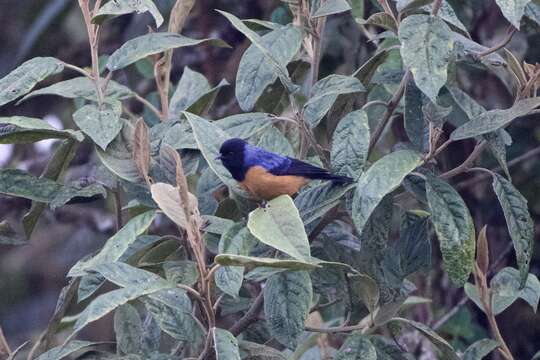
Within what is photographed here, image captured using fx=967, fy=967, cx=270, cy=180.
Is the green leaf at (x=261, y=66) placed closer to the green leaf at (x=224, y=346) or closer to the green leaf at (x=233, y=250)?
the green leaf at (x=233, y=250)

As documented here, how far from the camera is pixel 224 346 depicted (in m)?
2.04

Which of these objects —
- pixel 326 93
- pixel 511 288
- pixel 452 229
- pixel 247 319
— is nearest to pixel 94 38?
pixel 326 93

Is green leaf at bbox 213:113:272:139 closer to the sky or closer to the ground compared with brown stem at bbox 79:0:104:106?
closer to the ground

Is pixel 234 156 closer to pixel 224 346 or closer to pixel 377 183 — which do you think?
pixel 377 183

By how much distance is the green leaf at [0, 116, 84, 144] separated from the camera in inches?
93.2

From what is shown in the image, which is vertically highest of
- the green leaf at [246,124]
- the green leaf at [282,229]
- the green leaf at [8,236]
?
the green leaf at [282,229]

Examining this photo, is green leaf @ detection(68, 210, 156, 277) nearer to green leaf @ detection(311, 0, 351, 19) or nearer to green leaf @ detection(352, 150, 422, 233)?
green leaf @ detection(352, 150, 422, 233)

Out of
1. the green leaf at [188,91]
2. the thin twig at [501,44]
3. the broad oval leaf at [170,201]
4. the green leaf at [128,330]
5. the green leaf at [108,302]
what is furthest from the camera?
the green leaf at [188,91]

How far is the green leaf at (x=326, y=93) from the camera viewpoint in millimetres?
2389

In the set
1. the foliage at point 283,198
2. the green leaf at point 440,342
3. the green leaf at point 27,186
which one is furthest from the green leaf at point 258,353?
the green leaf at point 27,186

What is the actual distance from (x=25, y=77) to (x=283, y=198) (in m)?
0.78

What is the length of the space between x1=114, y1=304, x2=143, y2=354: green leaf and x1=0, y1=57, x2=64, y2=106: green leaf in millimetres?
610

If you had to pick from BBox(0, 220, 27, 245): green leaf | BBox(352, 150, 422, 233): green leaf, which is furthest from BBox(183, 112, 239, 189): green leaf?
BBox(0, 220, 27, 245): green leaf

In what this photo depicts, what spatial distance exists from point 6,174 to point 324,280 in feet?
2.87
